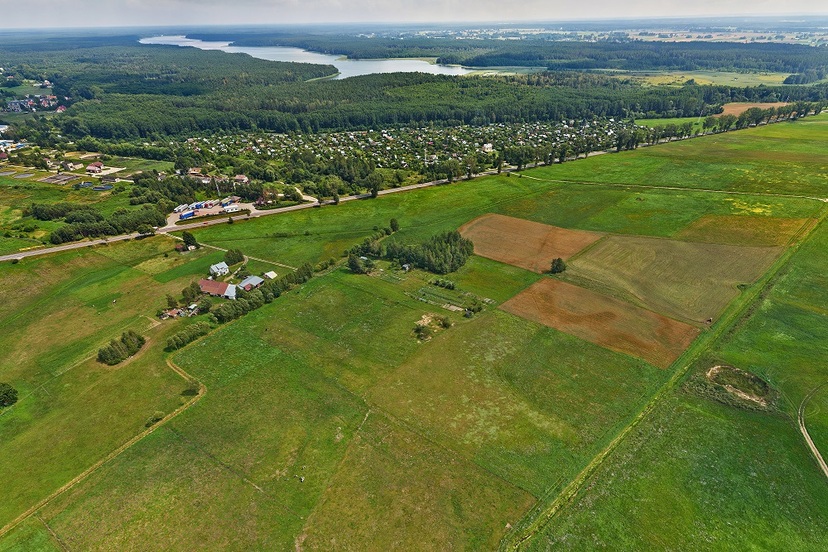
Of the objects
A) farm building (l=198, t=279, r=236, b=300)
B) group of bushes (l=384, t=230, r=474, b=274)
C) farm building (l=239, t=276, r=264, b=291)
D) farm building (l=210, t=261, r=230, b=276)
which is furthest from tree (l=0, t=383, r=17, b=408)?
group of bushes (l=384, t=230, r=474, b=274)

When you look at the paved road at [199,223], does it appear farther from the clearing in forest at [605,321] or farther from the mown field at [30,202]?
the clearing in forest at [605,321]

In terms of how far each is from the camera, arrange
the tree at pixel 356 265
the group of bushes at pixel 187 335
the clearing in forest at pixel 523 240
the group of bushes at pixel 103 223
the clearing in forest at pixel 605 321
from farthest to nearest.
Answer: the group of bushes at pixel 103 223, the clearing in forest at pixel 523 240, the tree at pixel 356 265, the group of bushes at pixel 187 335, the clearing in forest at pixel 605 321

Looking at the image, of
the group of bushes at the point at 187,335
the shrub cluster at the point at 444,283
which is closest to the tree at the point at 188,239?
the group of bushes at the point at 187,335

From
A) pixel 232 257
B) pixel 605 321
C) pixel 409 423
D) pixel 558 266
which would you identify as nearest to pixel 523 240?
pixel 558 266

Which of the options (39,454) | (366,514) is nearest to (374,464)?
(366,514)

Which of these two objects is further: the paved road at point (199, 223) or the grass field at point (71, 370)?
the paved road at point (199, 223)

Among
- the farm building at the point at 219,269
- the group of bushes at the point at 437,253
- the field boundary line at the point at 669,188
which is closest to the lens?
the group of bushes at the point at 437,253

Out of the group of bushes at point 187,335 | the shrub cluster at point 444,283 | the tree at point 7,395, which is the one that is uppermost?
the shrub cluster at point 444,283
